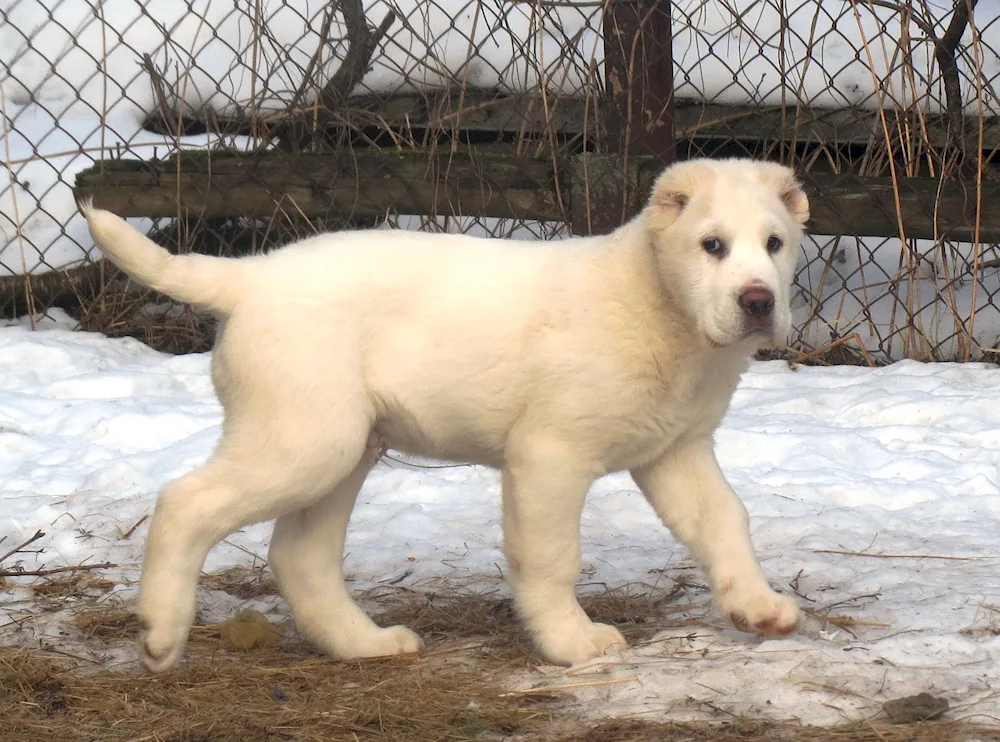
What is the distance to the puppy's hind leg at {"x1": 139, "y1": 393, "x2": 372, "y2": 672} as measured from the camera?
10.2 ft

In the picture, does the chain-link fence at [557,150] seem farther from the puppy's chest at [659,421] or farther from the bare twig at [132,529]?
the puppy's chest at [659,421]

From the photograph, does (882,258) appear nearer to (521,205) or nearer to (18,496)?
(521,205)

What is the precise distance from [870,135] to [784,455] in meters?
1.98

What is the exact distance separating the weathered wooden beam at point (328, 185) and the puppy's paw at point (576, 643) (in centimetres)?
313

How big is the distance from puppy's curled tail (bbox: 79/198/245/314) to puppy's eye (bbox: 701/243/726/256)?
44.9 inches

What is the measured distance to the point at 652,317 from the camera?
330 cm

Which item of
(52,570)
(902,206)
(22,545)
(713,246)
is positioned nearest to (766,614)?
(713,246)

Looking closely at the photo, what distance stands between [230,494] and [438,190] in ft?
10.9

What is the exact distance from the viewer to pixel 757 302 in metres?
3.06

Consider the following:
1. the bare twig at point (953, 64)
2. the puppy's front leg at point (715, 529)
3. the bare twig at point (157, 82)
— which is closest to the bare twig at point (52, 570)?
the puppy's front leg at point (715, 529)

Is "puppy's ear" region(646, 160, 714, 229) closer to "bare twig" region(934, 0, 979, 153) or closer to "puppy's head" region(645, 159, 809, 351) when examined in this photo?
"puppy's head" region(645, 159, 809, 351)

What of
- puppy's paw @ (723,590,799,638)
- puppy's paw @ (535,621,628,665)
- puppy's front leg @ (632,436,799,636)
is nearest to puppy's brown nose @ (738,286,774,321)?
puppy's front leg @ (632,436,799,636)

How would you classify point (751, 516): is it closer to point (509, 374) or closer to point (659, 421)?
point (659, 421)

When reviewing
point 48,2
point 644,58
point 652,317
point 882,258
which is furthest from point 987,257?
point 48,2
